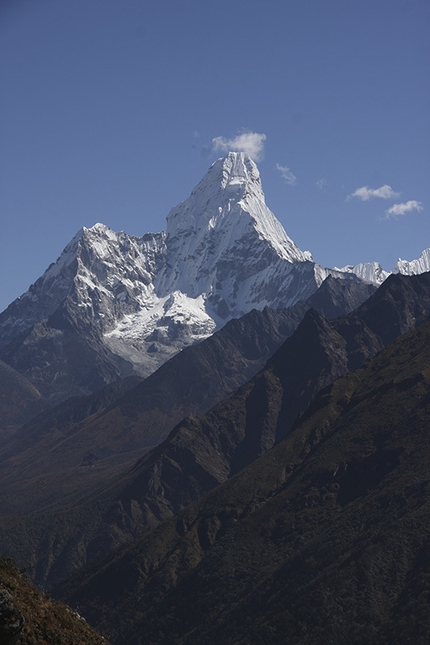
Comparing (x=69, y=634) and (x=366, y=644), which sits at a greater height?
(x=366, y=644)

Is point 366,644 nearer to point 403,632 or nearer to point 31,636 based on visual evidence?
point 403,632

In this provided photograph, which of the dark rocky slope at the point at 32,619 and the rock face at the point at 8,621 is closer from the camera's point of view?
the rock face at the point at 8,621

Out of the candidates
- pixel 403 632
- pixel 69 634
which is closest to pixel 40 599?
pixel 69 634

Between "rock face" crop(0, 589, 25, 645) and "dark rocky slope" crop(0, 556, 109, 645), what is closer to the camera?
"rock face" crop(0, 589, 25, 645)

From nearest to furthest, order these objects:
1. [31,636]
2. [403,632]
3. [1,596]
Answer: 1. [1,596]
2. [31,636]
3. [403,632]

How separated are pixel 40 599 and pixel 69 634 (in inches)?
126

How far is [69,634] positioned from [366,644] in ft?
526

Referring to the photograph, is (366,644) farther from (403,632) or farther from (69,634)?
(69,634)

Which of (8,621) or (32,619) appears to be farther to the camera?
(32,619)

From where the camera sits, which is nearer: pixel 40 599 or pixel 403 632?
pixel 40 599

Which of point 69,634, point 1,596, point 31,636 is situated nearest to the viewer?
point 1,596

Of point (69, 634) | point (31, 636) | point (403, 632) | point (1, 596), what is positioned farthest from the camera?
point (403, 632)

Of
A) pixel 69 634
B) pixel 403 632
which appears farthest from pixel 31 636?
pixel 403 632

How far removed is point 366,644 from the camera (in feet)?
656
